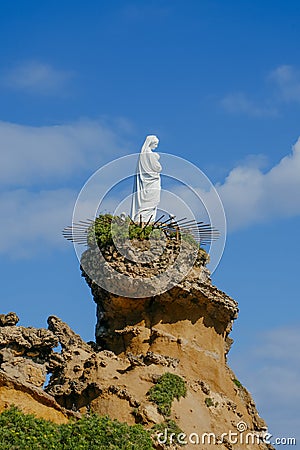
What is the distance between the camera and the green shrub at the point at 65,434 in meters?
22.5

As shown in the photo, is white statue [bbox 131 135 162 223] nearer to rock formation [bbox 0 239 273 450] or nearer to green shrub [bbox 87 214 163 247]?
green shrub [bbox 87 214 163 247]

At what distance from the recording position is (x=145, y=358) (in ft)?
97.6

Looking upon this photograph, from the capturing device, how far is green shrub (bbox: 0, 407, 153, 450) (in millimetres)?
22469

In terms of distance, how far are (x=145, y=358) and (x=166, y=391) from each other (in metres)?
1.60

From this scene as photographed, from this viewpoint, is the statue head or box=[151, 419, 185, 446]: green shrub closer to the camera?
box=[151, 419, 185, 446]: green shrub

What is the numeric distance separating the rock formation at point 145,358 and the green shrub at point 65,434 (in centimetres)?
337

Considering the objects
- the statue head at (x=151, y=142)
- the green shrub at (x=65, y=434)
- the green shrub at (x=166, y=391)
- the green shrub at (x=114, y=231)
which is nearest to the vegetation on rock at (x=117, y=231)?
the green shrub at (x=114, y=231)

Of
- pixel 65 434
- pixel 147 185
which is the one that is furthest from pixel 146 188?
pixel 65 434

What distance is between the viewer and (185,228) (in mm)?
31344

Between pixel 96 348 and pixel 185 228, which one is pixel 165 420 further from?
pixel 185 228

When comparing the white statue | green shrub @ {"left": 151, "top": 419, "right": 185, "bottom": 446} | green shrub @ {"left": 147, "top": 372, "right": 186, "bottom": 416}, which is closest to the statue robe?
the white statue

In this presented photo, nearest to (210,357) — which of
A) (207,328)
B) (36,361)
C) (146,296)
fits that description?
(207,328)

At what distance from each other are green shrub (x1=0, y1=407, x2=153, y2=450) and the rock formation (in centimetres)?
337

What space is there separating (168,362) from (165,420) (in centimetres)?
238
